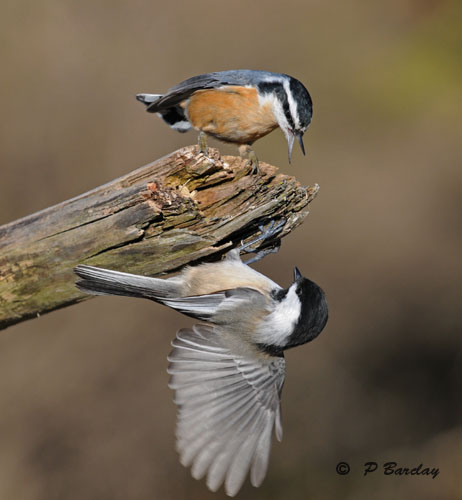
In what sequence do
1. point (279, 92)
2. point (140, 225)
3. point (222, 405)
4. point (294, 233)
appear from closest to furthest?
point (140, 225)
point (222, 405)
point (279, 92)
point (294, 233)

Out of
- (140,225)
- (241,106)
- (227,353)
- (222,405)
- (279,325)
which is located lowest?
(222,405)

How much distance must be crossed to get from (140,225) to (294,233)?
2436 mm

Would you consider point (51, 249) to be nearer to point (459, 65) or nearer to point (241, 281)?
point (241, 281)

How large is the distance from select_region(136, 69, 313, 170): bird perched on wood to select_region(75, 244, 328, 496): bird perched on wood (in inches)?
23.2

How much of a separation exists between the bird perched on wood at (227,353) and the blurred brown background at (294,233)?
158cm

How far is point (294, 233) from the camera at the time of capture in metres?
4.51

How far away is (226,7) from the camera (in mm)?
4906

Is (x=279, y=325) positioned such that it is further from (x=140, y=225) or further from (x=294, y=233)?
(x=294, y=233)

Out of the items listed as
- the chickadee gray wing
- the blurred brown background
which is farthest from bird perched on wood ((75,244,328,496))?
the blurred brown background

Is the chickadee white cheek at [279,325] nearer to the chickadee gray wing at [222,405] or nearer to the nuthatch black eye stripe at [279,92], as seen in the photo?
the chickadee gray wing at [222,405]

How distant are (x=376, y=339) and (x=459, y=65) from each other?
2299mm

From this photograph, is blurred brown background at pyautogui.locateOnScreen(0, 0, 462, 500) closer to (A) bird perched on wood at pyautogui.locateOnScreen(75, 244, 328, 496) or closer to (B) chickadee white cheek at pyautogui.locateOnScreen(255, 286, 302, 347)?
(A) bird perched on wood at pyautogui.locateOnScreen(75, 244, 328, 496)

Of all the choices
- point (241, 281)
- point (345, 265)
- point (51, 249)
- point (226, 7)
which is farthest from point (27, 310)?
point (226, 7)

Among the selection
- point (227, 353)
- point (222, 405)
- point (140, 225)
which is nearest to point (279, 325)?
point (227, 353)
